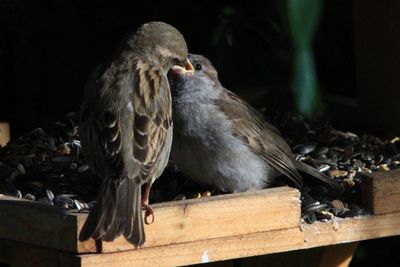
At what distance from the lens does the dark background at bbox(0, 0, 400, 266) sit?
6410mm

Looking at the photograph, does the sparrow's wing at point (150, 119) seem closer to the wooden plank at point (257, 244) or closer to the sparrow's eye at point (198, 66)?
the wooden plank at point (257, 244)

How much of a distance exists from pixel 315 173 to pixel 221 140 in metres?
0.38

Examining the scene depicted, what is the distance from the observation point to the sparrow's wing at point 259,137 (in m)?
4.89

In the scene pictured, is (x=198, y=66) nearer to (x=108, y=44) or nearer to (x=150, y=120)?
(x=150, y=120)

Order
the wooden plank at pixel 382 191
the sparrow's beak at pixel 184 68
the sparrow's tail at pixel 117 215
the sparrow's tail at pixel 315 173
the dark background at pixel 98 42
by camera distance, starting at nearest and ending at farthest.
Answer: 1. the sparrow's tail at pixel 117 215
2. the wooden plank at pixel 382 191
3. the sparrow's tail at pixel 315 173
4. the sparrow's beak at pixel 184 68
5. the dark background at pixel 98 42

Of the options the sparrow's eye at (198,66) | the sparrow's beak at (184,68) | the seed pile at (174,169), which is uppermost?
the sparrow's beak at (184,68)

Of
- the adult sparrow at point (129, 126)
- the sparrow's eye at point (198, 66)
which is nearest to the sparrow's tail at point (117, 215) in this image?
the adult sparrow at point (129, 126)

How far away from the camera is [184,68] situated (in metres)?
4.89

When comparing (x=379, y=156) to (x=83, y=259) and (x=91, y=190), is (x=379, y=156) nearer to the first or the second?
(x=91, y=190)

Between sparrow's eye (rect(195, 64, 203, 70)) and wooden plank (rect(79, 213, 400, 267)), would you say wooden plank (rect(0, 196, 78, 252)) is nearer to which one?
wooden plank (rect(79, 213, 400, 267))

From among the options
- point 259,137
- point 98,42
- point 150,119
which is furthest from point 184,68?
point 98,42

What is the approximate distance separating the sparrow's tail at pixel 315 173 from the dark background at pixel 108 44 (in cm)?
142

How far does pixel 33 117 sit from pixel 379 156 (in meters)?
2.09

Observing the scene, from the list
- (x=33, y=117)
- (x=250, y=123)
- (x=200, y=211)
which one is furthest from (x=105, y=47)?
(x=200, y=211)
